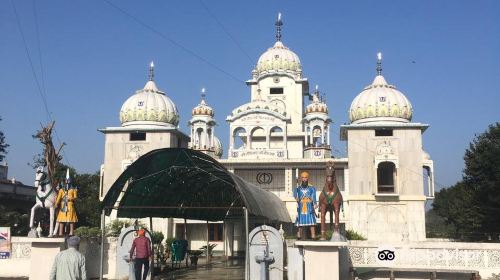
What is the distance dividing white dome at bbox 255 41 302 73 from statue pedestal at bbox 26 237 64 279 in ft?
106

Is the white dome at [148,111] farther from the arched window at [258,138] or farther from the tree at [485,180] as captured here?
the tree at [485,180]

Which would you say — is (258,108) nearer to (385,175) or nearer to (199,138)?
(199,138)

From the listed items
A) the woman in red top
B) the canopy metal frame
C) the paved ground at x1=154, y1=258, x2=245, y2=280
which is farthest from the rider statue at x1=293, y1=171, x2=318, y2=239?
the woman in red top

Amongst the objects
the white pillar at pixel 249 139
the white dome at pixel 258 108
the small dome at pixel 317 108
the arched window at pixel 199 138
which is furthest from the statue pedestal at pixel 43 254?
the small dome at pixel 317 108

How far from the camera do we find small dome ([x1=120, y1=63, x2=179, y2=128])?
125 ft

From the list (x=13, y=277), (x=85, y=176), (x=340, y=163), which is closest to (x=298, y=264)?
(x=13, y=277)

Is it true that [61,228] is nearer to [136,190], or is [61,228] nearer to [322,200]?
[136,190]

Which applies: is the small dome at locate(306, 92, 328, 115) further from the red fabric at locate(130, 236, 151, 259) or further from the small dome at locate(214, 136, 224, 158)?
the red fabric at locate(130, 236, 151, 259)

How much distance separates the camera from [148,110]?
3831cm

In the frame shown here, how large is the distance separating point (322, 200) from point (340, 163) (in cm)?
2274

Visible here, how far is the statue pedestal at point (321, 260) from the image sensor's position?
1334 cm

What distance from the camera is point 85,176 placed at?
58.5 meters

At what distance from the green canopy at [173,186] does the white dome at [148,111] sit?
1518 centimetres

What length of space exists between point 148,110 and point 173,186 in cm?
1941
